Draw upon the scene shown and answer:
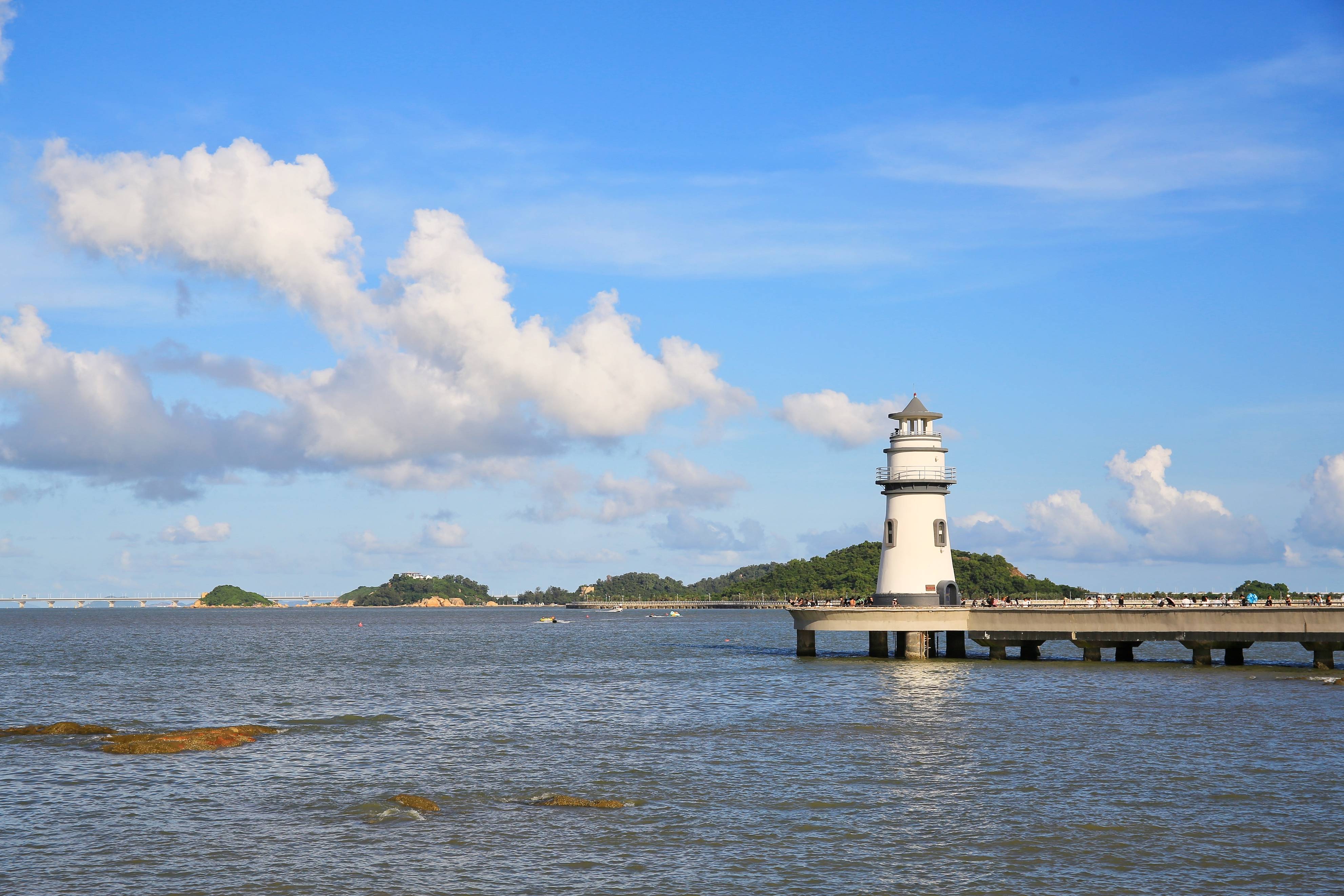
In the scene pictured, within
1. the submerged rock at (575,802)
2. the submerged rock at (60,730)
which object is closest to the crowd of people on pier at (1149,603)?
the submerged rock at (60,730)

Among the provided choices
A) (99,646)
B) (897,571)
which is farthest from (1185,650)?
(99,646)

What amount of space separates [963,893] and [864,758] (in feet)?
46.7

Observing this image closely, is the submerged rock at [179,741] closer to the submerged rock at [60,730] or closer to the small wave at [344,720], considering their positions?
the submerged rock at [60,730]

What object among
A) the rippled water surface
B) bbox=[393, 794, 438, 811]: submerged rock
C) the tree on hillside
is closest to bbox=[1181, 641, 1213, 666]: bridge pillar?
Result: the rippled water surface

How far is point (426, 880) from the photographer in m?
22.1

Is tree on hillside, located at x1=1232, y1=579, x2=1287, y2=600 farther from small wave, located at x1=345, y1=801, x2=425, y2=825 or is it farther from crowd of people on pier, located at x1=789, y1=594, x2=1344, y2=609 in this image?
small wave, located at x1=345, y1=801, x2=425, y2=825

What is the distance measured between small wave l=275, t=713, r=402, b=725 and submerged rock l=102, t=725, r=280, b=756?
433cm

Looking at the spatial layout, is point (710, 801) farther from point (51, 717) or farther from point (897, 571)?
point (897, 571)

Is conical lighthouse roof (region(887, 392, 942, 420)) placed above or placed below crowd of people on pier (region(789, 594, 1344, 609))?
above

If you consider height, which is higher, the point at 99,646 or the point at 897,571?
the point at 897,571

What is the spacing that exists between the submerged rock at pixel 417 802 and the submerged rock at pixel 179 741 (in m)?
12.4

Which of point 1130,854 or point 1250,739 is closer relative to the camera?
point 1130,854

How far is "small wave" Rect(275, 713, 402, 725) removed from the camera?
45719 mm

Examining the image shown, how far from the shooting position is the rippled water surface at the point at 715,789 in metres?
22.6
